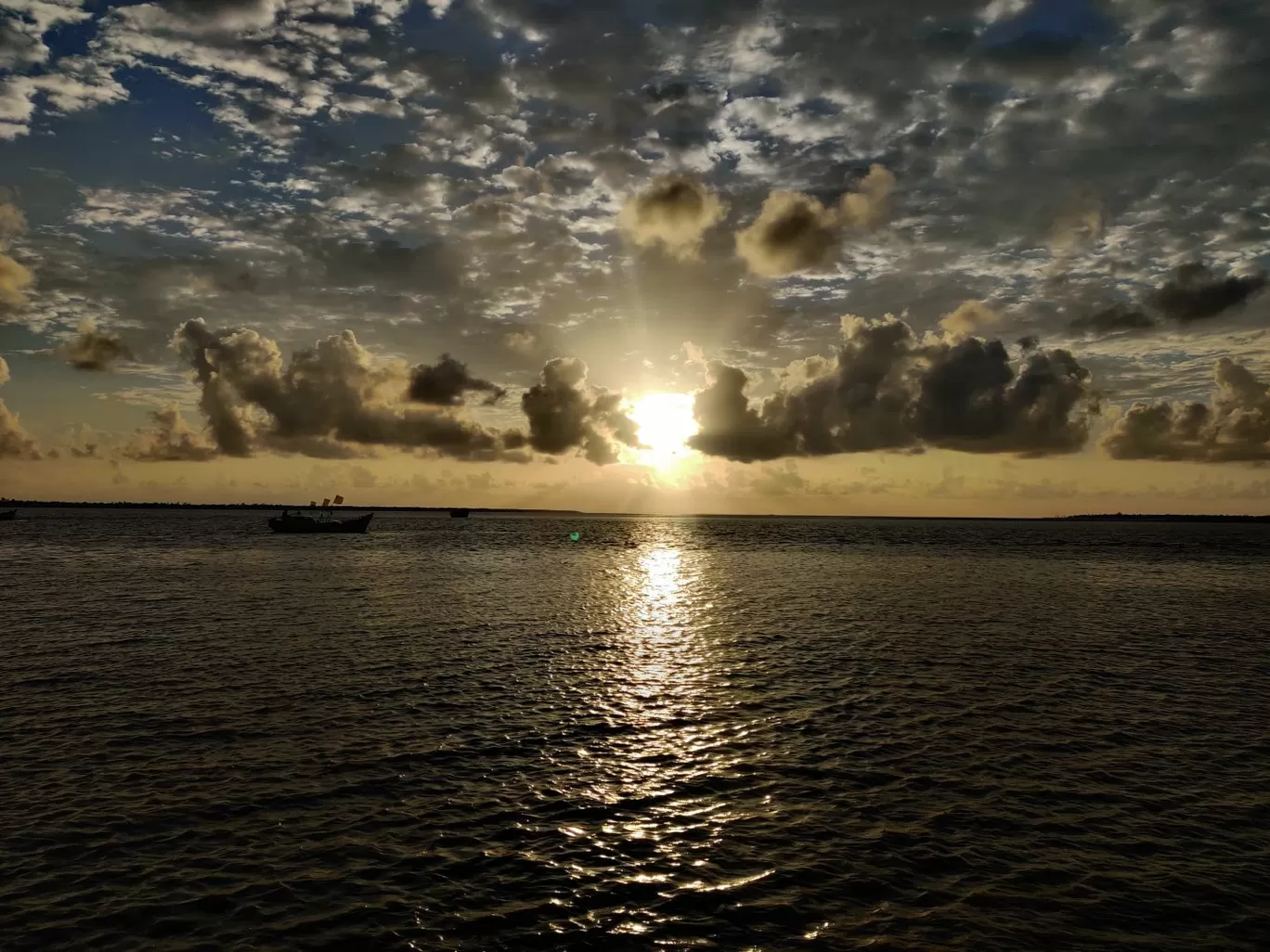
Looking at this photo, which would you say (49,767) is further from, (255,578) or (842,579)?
(842,579)

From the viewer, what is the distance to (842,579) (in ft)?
269

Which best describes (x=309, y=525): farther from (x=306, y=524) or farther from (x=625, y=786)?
(x=625, y=786)

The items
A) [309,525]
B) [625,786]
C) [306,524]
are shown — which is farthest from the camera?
[306,524]

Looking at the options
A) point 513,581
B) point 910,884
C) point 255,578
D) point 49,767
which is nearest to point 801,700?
point 910,884

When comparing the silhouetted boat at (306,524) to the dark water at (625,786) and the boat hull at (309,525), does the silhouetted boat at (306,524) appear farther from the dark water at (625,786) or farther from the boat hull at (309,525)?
the dark water at (625,786)

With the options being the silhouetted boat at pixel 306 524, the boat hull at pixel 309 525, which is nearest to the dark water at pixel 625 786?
the silhouetted boat at pixel 306 524

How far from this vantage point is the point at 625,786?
66.5 ft

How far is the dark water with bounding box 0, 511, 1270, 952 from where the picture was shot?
13.7 metres

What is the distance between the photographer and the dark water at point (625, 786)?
13.7 m

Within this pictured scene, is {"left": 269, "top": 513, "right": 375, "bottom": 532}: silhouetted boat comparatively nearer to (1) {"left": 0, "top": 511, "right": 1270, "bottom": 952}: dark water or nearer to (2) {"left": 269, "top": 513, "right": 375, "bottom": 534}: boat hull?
(2) {"left": 269, "top": 513, "right": 375, "bottom": 534}: boat hull

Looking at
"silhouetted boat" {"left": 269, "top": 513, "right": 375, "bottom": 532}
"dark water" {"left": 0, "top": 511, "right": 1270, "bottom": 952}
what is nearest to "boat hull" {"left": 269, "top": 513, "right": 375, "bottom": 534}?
"silhouetted boat" {"left": 269, "top": 513, "right": 375, "bottom": 532}

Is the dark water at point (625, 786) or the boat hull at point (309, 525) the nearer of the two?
the dark water at point (625, 786)

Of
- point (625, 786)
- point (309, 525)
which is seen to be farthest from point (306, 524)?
point (625, 786)

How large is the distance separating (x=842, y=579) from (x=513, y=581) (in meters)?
37.3
